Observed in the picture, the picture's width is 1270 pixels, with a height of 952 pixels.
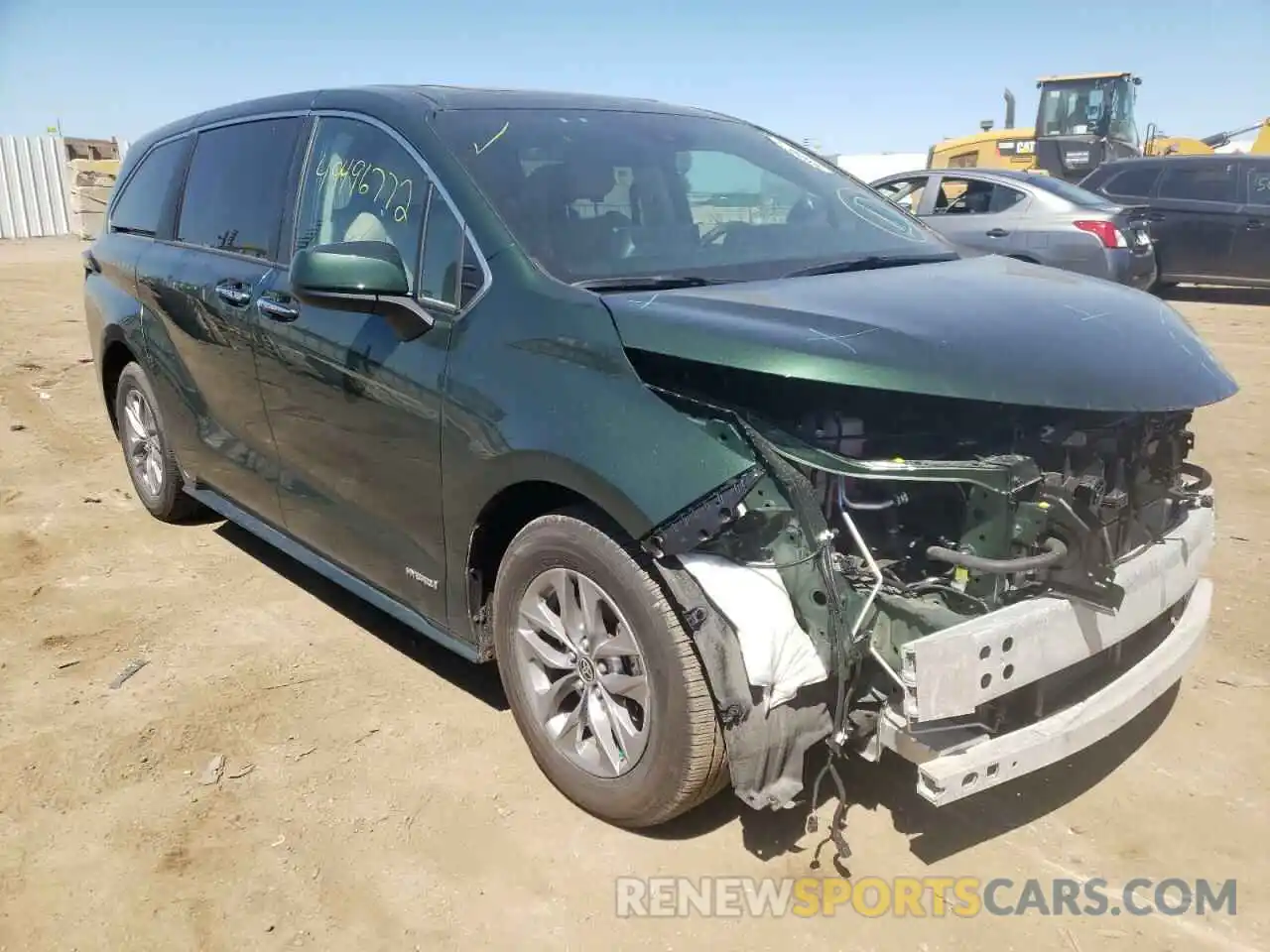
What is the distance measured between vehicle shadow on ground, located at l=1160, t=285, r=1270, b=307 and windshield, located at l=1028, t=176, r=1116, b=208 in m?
4.52

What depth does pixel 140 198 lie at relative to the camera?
4898 mm

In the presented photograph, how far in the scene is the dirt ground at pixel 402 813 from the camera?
2.38 metres

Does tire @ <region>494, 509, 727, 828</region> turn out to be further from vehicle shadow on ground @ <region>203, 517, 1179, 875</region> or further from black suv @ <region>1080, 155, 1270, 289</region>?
black suv @ <region>1080, 155, 1270, 289</region>

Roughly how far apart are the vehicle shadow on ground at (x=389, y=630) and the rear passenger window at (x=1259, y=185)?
1244 cm

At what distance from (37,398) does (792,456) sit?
7618mm

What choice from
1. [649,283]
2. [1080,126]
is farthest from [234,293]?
[1080,126]

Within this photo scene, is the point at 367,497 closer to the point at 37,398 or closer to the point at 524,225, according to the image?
the point at 524,225

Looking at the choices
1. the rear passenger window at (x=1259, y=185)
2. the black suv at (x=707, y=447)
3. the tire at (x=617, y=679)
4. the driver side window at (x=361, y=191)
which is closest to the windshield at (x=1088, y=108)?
the rear passenger window at (x=1259, y=185)

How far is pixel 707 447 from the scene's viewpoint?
225 cm

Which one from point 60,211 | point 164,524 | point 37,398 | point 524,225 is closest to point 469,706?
point 524,225

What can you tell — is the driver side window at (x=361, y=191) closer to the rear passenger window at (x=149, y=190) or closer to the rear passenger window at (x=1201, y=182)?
the rear passenger window at (x=149, y=190)

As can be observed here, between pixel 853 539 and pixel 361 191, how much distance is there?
1971 mm

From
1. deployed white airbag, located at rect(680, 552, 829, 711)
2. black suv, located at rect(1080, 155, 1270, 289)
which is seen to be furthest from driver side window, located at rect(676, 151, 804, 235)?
black suv, located at rect(1080, 155, 1270, 289)

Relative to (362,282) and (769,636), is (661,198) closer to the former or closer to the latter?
(362,282)
